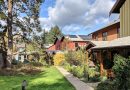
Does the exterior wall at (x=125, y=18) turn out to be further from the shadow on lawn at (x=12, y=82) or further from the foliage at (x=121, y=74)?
the shadow on lawn at (x=12, y=82)

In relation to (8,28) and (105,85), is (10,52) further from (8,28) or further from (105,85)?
(105,85)

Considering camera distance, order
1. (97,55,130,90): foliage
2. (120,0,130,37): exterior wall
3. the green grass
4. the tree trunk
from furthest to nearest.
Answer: the tree trunk < (120,0,130,37): exterior wall < the green grass < (97,55,130,90): foliage

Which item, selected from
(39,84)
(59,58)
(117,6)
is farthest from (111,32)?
(59,58)

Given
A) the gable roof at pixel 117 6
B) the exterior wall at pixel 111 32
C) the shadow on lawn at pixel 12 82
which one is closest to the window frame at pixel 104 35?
the exterior wall at pixel 111 32

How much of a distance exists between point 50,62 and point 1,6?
2092 centimetres

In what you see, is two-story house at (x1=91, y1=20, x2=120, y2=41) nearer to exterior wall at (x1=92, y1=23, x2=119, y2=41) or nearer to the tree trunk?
exterior wall at (x1=92, y1=23, x2=119, y2=41)

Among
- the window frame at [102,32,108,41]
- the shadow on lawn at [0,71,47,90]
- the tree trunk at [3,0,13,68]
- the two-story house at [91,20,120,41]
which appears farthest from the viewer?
the tree trunk at [3,0,13,68]

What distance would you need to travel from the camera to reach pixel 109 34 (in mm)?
31062

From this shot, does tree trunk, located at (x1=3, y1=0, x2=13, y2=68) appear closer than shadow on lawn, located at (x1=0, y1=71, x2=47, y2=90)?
No

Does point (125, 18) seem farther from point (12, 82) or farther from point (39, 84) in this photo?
point (12, 82)

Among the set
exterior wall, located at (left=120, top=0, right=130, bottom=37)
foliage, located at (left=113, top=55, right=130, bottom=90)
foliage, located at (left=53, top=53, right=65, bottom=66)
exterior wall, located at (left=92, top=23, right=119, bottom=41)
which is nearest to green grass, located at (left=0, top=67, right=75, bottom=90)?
foliage, located at (left=113, top=55, right=130, bottom=90)

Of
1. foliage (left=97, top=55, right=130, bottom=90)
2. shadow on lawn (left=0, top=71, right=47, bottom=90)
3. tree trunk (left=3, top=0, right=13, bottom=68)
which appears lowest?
shadow on lawn (left=0, top=71, right=47, bottom=90)

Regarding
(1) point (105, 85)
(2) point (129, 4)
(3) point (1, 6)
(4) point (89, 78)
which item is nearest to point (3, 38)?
(3) point (1, 6)

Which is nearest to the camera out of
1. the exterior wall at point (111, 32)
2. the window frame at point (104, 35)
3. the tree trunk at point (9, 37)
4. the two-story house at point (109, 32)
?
the two-story house at point (109, 32)
